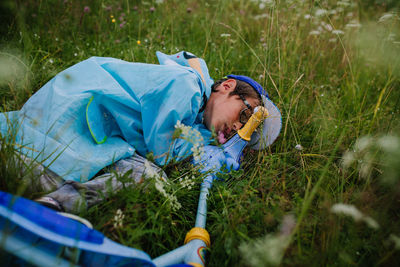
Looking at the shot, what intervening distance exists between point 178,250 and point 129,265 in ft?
0.89

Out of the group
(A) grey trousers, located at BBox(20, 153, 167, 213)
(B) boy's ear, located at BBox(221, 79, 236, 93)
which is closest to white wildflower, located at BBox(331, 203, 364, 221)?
(A) grey trousers, located at BBox(20, 153, 167, 213)

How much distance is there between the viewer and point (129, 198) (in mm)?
1357

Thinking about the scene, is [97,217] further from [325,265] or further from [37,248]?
[325,265]

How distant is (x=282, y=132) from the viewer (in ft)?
7.73

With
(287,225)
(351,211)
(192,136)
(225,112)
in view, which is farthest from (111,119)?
(351,211)

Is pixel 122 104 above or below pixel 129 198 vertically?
above

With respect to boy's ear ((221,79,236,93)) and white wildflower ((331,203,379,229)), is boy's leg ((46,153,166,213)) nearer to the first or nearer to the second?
white wildflower ((331,203,379,229))

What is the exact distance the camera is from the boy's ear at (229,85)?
2.44 meters

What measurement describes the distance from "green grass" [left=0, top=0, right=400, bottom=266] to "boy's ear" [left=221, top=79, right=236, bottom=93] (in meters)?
0.31

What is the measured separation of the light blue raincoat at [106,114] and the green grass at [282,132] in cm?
19

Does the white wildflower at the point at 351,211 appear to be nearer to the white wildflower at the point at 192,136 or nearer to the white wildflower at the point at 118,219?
the white wildflower at the point at 192,136

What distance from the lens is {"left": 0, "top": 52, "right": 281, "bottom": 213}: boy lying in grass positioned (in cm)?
171

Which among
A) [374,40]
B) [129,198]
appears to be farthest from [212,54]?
[129,198]

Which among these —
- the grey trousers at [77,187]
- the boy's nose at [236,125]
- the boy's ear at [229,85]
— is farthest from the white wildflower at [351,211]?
the boy's ear at [229,85]
